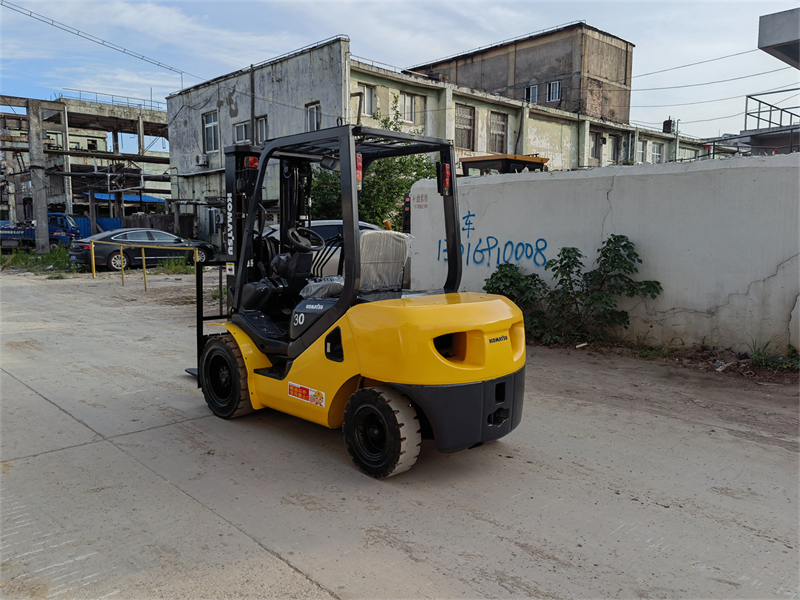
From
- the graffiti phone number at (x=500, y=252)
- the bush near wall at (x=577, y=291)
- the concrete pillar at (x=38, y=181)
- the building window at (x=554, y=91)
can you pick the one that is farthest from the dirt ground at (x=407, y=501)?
the building window at (x=554, y=91)

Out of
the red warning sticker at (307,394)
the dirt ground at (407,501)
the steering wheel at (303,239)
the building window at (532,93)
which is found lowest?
the dirt ground at (407,501)

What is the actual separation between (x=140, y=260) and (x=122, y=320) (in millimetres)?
10049

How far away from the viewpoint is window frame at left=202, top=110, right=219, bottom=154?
2591 centimetres

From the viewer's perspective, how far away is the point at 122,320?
10805 millimetres

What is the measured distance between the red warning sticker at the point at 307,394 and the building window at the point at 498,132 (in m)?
22.5

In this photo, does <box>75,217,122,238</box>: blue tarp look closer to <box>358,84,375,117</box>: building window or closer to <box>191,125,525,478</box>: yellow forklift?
<box>358,84,375,117</box>: building window

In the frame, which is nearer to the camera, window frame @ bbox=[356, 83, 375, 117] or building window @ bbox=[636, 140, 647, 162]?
window frame @ bbox=[356, 83, 375, 117]

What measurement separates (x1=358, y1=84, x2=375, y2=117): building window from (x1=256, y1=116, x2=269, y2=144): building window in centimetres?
Answer: 455

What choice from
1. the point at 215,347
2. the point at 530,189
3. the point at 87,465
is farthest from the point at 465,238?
the point at 87,465

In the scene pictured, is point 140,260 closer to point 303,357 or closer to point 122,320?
point 122,320

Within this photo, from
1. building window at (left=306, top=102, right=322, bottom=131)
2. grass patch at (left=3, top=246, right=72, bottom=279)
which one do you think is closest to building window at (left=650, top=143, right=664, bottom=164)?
building window at (left=306, top=102, right=322, bottom=131)

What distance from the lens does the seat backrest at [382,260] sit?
4.61 m

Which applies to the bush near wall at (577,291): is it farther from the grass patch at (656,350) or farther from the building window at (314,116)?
the building window at (314,116)

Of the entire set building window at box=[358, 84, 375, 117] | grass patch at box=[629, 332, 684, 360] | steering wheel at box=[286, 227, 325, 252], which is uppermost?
building window at box=[358, 84, 375, 117]
